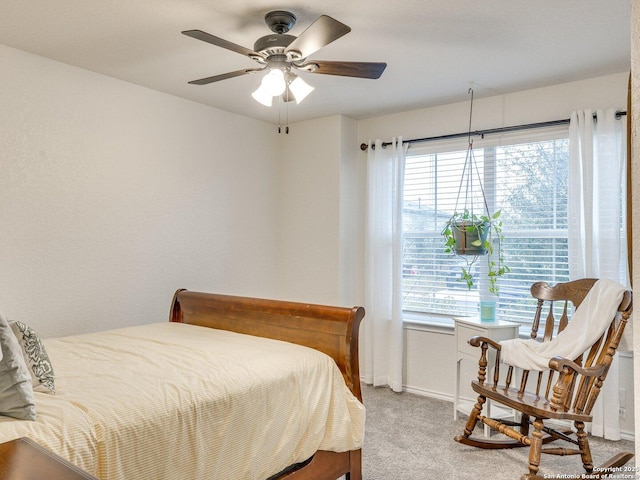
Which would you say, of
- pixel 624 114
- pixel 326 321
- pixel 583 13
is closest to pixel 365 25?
pixel 583 13

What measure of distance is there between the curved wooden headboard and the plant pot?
4.55 ft

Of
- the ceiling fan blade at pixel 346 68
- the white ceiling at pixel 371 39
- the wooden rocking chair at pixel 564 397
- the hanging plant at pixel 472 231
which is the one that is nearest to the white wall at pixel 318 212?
the white ceiling at pixel 371 39

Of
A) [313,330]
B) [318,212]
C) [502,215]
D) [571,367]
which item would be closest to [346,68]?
[313,330]

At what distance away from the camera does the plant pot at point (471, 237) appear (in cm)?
333

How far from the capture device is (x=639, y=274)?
78 centimetres

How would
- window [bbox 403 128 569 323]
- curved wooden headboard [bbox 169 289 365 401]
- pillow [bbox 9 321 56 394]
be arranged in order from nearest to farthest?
pillow [bbox 9 321 56 394]
curved wooden headboard [bbox 169 289 365 401]
window [bbox 403 128 569 323]

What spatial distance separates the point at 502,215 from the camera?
12.0 feet

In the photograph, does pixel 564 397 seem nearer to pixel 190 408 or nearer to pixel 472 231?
pixel 472 231

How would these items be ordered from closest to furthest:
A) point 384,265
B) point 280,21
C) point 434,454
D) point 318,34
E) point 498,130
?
1. point 318,34
2. point 280,21
3. point 434,454
4. point 498,130
5. point 384,265

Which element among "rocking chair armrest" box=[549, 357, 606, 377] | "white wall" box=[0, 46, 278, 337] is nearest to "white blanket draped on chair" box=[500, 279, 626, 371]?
"rocking chair armrest" box=[549, 357, 606, 377]

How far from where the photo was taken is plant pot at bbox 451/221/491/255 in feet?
10.9

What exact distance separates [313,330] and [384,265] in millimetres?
1831

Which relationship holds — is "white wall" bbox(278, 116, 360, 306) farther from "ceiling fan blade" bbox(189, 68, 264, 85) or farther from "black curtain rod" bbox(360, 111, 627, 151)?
"ceiling fan blade" bbox(189, 68, 264, 85)

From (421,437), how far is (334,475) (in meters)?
1.01
